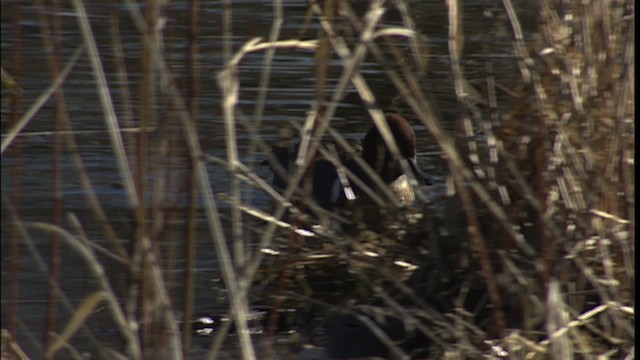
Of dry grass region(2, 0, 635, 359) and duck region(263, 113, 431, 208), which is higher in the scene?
duck region(263, 113, 431, 208)

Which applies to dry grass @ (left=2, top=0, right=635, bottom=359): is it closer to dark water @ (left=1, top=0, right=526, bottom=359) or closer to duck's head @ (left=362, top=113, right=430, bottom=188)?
dark water @ (left=1, top=0, right=526, bottom=359)

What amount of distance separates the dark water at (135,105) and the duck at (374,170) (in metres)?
0.19

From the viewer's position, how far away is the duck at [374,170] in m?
5.52

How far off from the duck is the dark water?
194mm

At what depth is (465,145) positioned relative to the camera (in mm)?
4031

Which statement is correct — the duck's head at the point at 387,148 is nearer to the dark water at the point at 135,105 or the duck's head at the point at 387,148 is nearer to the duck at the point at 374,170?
the duck at the point at 374,170

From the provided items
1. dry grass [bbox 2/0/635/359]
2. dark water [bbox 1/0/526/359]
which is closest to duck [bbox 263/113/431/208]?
dark water [bbox 1/0/526/359]

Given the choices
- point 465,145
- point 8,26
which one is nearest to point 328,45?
point 465,145

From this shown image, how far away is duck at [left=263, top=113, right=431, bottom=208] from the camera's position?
5520 millimetres

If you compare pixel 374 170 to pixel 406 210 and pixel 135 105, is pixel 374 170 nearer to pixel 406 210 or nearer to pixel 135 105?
pixel 135 105

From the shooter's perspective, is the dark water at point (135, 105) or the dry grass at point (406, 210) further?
the dark water at point (135, 105)

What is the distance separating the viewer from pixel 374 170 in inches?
240

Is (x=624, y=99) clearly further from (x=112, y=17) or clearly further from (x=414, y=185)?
(x=112, y=17)

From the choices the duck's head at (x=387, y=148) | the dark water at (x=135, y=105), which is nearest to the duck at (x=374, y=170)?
the duck's head at (x=387, y=148)
